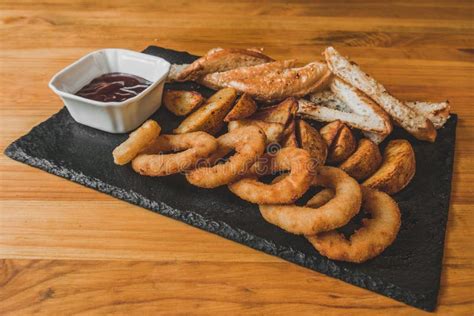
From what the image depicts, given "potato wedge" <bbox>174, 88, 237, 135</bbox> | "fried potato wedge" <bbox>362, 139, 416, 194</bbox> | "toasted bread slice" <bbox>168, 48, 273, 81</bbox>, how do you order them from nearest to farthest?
"fried potato wedge" <bbox>362, 139, 416, 194</bbox>
"potato wedge" <bbox>174, 88, 237, 135</bbox>
"toasted bread slice" <bbox>168, 48, 273, 81</bbox>

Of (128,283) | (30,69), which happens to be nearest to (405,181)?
(128,283)

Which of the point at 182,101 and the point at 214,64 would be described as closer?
the point at 182,101

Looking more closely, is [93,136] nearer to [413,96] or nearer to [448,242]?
[448,242]

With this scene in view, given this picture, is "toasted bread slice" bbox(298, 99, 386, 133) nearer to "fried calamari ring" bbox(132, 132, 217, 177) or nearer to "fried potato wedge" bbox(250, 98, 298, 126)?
"fried potato wedge" bbox(250, 98, 298, 126)

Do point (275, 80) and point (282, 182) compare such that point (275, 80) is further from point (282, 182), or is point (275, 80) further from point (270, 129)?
point (282, 182)

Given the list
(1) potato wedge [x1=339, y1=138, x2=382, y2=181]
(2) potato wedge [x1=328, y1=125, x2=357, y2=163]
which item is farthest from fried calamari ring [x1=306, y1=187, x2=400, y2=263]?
(2) potato wedge [x1=328, y1=125, x2=357, y2=163]

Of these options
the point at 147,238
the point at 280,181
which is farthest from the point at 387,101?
the point at 147,238
